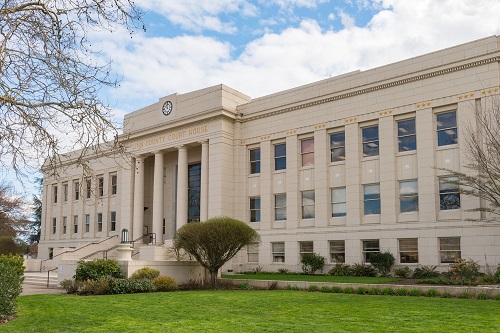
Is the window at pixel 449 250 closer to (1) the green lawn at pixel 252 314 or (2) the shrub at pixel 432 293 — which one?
(2) the shrub at pixel 432 293

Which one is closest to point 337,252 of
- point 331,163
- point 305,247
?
point 305,247

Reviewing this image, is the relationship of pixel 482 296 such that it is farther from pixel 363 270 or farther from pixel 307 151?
pixel 307 151

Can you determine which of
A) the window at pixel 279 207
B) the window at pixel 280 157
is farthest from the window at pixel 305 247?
the window at pixel 280 157

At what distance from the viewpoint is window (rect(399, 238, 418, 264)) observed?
2809 centimetres

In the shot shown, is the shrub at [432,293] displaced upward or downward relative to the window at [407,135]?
downward

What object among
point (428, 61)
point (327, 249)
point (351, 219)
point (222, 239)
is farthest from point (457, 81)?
point (222, 239)

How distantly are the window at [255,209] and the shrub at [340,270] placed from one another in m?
7.42

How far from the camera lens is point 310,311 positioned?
580 inches

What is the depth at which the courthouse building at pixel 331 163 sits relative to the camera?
27141mm

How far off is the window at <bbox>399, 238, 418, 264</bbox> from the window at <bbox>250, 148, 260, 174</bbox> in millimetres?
11525

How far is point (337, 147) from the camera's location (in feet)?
106

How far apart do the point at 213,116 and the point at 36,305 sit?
2139 cm

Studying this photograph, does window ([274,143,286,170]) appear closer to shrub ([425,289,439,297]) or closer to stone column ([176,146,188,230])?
stone column ([176,146,188,230])

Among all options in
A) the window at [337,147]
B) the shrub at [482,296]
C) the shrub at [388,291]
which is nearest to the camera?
the shrub at [482,296]
